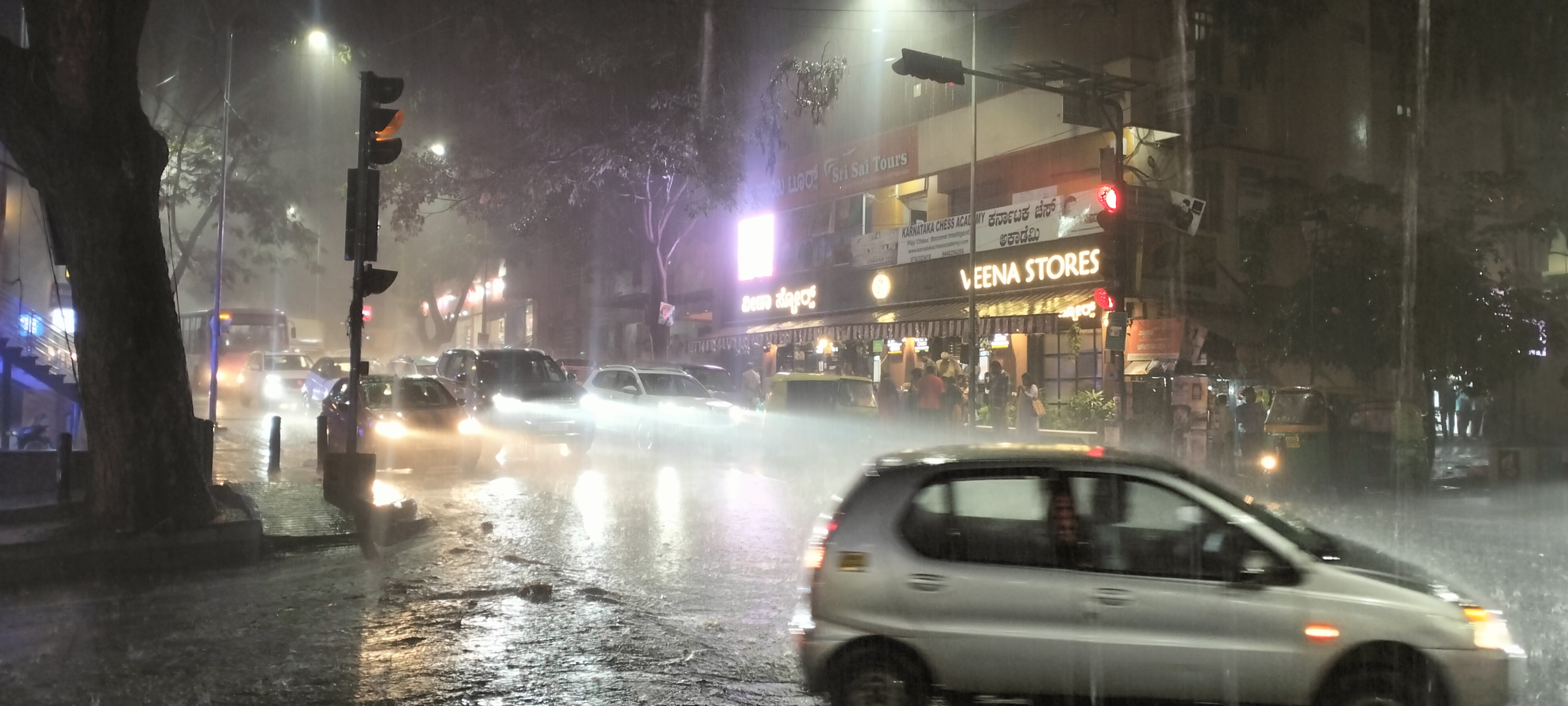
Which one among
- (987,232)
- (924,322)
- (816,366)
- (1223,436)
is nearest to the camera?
(1223,436)

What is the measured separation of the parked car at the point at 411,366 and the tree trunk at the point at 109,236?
18.4 metres

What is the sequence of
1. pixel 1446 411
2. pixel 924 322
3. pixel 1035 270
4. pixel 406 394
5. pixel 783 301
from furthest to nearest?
pixel 783 301
pixel 1446 411
pixel 924 322
pixel 1035 270
pixel 406 394

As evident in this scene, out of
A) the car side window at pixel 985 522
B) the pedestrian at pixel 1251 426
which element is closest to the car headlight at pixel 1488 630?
the car side window at pixel 985 522

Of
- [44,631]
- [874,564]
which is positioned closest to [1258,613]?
[874,564]

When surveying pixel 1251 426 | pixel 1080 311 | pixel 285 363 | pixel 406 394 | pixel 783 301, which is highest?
pixel 783 301

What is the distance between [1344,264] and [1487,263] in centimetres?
1191

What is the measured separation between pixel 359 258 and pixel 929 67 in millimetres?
8348

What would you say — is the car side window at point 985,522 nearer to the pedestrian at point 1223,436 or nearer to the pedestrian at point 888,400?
the pedestrian at point 888,400

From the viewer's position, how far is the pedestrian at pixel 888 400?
20.5 m

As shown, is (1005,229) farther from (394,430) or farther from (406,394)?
(394,430)

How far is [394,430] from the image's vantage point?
58.8 feet

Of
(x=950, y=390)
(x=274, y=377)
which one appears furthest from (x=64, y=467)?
(x=274, y=377)

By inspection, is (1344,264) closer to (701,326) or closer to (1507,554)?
(1507,554)

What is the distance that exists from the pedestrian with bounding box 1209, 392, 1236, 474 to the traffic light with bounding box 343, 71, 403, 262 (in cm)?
1428
